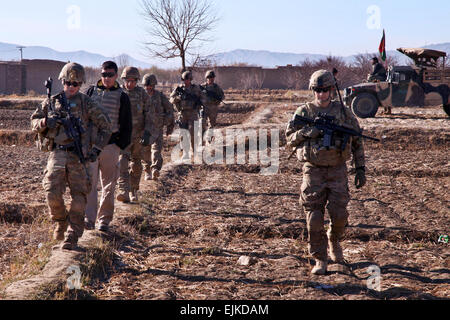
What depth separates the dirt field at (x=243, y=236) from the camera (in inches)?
177

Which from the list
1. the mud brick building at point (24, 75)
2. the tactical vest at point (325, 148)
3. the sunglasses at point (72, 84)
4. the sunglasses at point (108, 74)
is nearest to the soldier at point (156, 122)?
the sunglasses at point (108, 74)

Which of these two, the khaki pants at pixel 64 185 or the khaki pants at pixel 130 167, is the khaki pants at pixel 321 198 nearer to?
the khaki pants at pixel 64 185

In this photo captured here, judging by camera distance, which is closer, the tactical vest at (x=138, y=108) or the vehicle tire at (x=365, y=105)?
the tactical vest at (x=138, y=108)

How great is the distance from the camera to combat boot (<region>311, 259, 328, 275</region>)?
15.6 feet

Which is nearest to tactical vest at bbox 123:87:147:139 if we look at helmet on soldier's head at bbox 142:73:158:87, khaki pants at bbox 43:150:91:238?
helmet on soldier's head at bbox 142:73:158:87

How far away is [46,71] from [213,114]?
3353 cm

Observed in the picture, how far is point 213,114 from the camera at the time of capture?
39.9ft

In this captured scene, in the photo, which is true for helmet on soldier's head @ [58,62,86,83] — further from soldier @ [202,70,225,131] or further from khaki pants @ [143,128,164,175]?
soldier @ [202,70,225,131]

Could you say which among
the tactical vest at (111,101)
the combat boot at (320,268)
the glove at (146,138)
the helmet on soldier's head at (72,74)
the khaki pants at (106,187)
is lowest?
the combat boot at (320,268)

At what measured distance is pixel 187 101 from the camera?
36.9 ft

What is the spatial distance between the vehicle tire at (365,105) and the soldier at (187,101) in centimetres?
780

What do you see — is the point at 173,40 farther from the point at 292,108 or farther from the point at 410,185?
the point at 410,185
